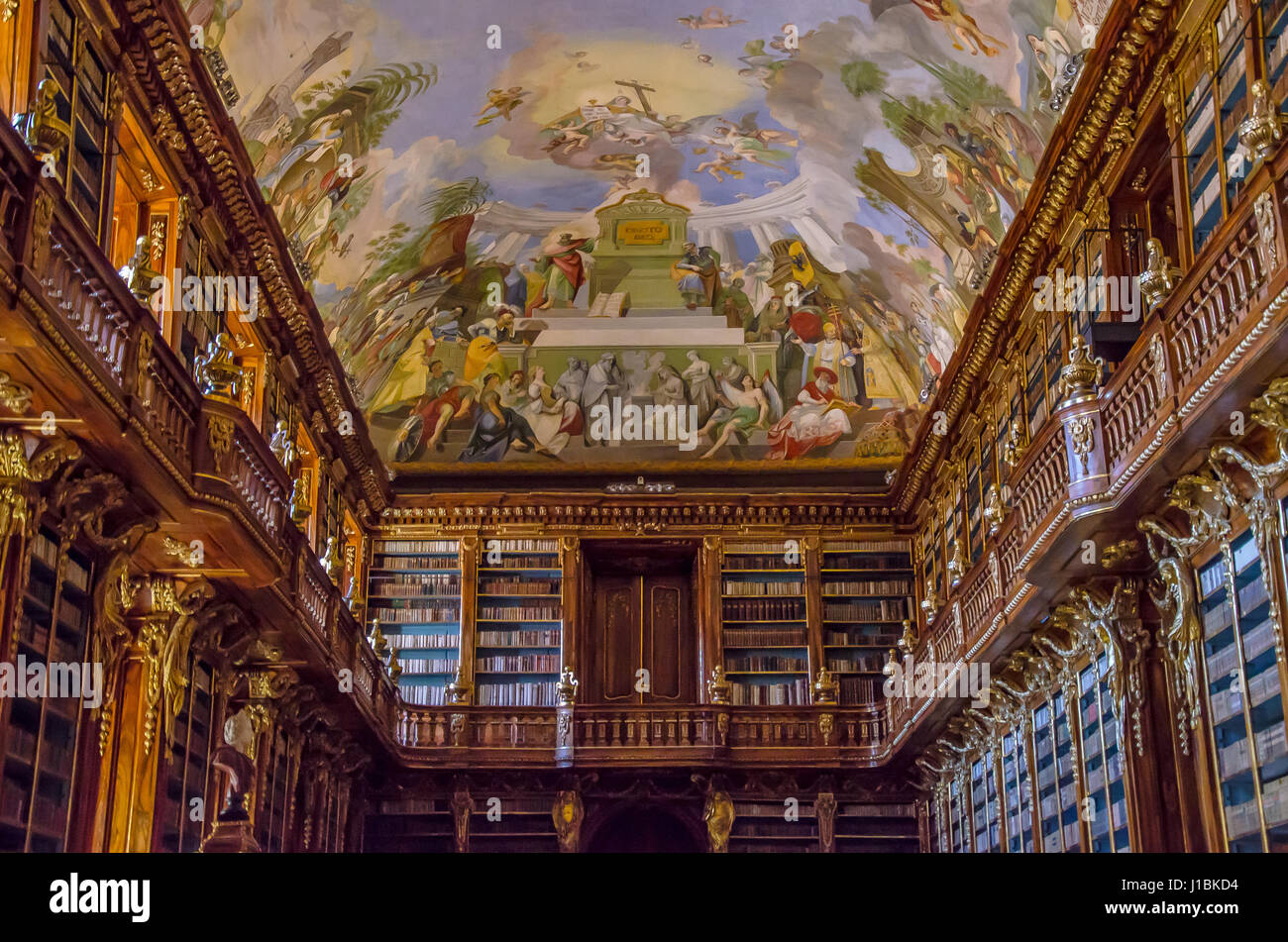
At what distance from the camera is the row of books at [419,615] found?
17.4 meters

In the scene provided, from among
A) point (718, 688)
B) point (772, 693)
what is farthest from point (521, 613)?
point (772, 693)

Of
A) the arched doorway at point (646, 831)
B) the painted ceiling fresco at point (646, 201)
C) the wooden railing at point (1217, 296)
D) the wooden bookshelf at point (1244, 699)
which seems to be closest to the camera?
the wooden railing at point (1217, 296)

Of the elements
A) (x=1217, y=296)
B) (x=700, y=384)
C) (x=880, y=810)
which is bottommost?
(x=880, y=810)

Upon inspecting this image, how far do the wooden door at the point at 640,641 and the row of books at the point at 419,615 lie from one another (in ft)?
5.42

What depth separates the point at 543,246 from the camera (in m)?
17.3

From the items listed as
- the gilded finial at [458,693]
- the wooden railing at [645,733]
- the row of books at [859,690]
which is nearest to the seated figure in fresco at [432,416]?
the gilded finial at [458,693]

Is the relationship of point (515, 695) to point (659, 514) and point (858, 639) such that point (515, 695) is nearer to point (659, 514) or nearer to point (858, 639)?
point (659, 514)

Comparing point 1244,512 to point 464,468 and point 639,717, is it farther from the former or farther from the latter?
point 464,468

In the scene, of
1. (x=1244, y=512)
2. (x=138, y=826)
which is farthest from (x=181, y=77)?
(x=1244, y=512)

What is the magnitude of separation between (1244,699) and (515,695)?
10.3 m

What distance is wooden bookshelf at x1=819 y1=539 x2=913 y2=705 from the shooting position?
1722cm

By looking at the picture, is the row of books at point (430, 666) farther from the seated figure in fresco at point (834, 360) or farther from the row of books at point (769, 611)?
the seated figure in fresco at point (834, 360)

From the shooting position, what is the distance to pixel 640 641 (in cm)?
1780

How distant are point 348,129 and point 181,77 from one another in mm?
3456
